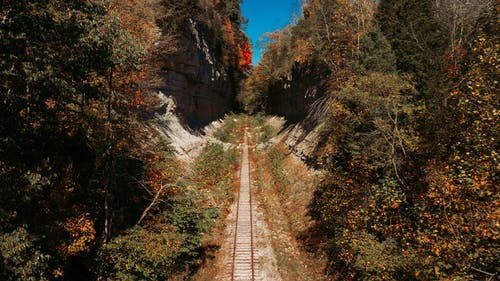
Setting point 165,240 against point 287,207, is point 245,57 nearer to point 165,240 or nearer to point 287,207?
point 287,207

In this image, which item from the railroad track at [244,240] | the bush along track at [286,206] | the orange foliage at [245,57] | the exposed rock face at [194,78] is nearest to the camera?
the railroad track at [244,240]

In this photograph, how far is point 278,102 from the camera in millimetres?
50031

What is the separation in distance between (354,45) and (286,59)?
19.4 m

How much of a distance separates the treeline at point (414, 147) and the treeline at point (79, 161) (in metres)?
7.97

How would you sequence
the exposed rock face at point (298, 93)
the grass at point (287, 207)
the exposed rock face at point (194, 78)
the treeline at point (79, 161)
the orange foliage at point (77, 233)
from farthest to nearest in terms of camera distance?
the exposed rock face at point (298, 93) < the exposed rock face at point (194, 78) < the grass at point (287, 207) < the orange foliage at point (77, 233) < the treeline at point (79, 161)

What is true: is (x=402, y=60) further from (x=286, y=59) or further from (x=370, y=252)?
(x=286, y=59)

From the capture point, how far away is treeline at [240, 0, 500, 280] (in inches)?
306

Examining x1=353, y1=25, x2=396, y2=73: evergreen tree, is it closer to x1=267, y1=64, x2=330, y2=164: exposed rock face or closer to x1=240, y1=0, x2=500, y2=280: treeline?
x1=240, y1=0, x2=500, y2=280: treeline

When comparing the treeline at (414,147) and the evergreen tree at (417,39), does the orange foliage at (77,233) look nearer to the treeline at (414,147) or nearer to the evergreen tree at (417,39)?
the treeline at (414,147)

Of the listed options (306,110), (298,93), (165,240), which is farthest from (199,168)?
(298,93)

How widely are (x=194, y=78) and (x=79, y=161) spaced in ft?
73.3

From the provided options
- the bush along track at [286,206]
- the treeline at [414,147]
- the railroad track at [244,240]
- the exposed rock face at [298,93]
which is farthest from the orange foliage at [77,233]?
the exposed rock face at [298,93]

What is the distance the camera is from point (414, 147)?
11.8 meters

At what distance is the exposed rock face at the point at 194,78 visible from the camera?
28.2 metres
